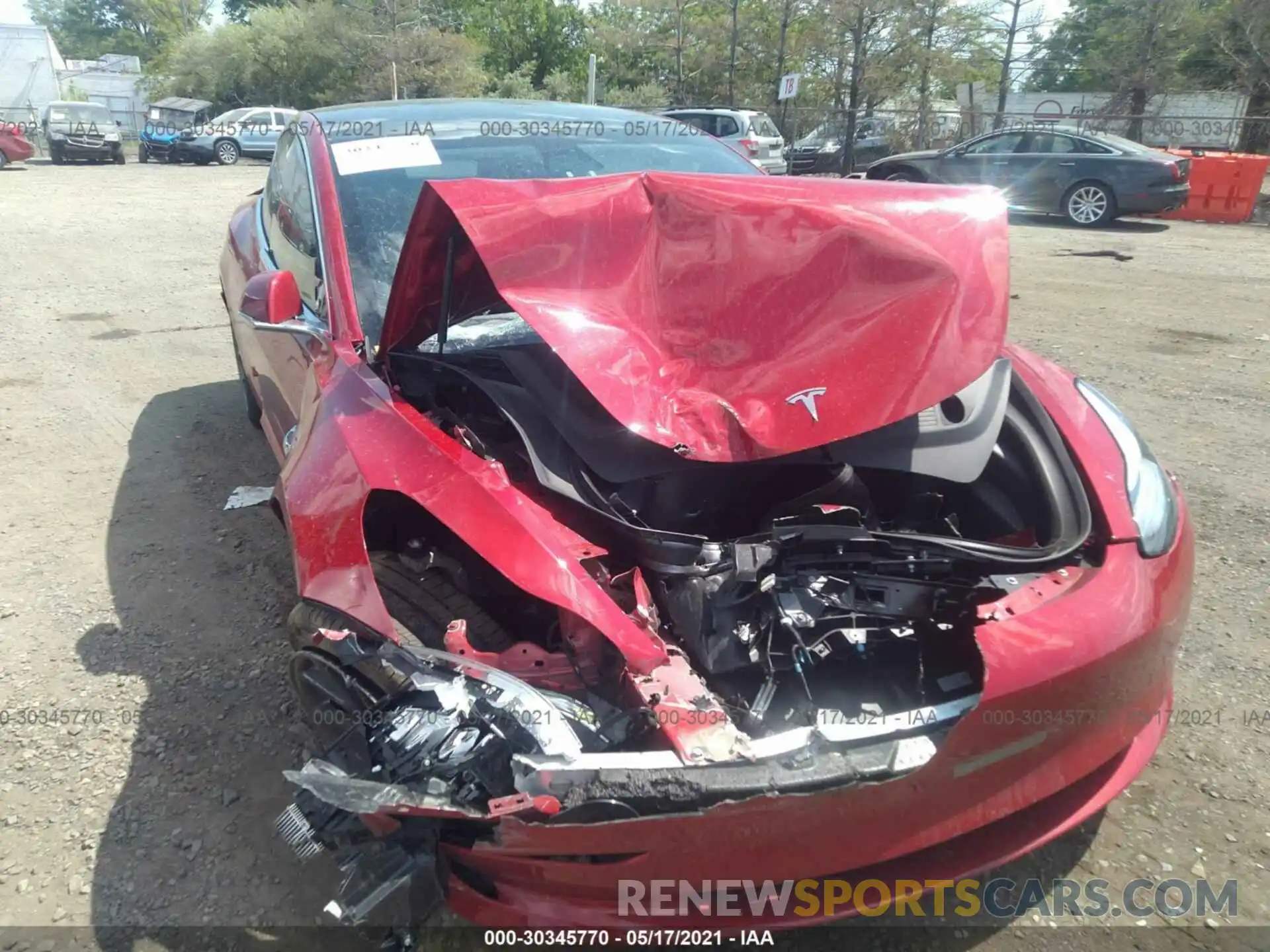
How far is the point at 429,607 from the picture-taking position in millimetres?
2053

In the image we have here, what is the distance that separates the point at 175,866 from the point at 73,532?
7.13 feet

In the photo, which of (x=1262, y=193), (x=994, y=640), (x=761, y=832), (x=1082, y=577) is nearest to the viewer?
(x=761, y=832)

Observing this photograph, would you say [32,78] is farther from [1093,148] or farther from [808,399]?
[808,399]

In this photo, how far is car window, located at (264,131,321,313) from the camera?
3.06 metres

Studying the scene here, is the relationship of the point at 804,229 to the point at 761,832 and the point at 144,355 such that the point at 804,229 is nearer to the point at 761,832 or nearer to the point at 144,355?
the point at 761,832

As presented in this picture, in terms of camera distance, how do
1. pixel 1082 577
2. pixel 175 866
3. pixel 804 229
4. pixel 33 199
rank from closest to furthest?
1. pixel 1082 577
2. pixel 175 866
3. pixel 804 229
4. pixel 33 199

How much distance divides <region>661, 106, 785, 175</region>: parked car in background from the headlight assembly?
1456 cm

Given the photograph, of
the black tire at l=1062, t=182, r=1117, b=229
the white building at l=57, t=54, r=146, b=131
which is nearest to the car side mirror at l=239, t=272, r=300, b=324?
the black tire at l=1062, t=182, r=1117, b=229

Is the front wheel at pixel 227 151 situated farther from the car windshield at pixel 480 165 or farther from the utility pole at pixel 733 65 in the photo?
the car windshield at pixel 480 165

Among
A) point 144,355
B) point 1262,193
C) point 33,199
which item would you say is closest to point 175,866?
point 144,355

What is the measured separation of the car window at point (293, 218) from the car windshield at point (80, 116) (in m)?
23.8

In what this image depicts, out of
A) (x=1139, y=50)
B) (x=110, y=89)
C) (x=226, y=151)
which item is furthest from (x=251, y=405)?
(x=110, y=89)

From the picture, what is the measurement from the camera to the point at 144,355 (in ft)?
20.6

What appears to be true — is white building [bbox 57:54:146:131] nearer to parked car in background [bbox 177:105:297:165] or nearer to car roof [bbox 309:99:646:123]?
parked car in background [bbox 177:105:297:165]
